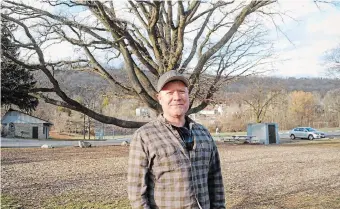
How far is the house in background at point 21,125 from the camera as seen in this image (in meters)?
44.1

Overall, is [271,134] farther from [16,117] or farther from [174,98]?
[16,117]

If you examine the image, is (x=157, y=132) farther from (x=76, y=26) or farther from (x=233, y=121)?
(x=233, y=121)

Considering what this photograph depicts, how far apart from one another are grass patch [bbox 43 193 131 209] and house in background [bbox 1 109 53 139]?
40348 mm

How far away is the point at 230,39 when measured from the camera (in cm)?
679

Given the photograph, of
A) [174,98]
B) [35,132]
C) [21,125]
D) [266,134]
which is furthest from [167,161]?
[35,132]

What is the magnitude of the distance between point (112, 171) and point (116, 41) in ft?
22.2

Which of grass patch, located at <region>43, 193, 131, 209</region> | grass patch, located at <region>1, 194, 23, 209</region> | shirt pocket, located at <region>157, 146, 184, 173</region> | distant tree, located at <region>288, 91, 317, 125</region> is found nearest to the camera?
shirt pocket, located at <region>157, 146, 184, 173</region>

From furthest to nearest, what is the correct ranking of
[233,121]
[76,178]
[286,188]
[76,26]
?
[233,121] → [76,178] → [286,188] → [76,26]

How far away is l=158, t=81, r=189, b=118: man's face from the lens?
229cm

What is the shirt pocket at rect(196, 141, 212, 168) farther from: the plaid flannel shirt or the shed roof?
the shed roof

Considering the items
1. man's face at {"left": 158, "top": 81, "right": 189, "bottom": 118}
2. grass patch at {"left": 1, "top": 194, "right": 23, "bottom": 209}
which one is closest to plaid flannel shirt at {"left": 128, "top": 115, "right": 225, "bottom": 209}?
man's face at {"left": 158, "top": 81, "right": 189, "bottom": 118}

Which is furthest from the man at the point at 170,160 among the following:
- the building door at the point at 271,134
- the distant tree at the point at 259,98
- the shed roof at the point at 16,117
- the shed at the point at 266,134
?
the shed roof at the point at 16,117

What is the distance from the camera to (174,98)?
2.31 m

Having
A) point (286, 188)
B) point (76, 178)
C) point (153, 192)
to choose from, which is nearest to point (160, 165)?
point (153, 192)
